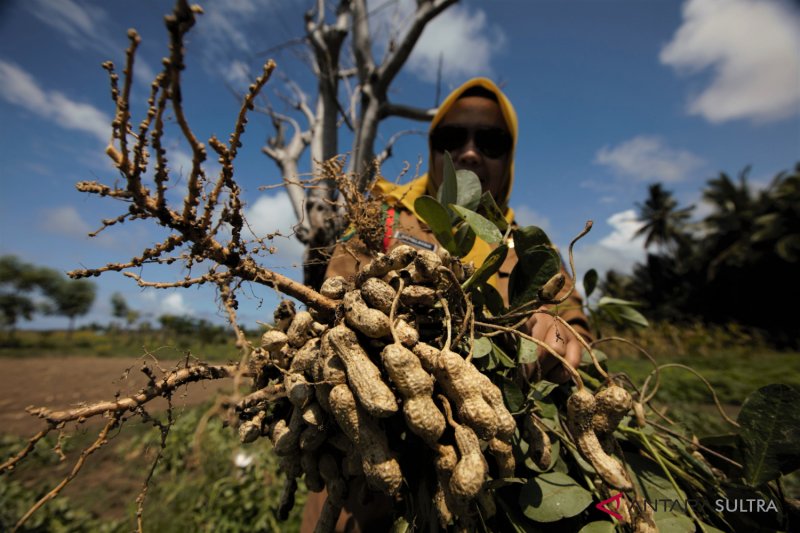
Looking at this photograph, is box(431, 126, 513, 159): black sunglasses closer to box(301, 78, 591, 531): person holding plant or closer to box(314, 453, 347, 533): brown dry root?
box(301, 78, 591, 531): person holding plant

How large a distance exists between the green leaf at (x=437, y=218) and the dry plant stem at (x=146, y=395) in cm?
54

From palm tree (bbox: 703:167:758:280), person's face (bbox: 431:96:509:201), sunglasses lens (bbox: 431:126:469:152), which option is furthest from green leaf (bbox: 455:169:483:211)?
palm tree (bbox: 703:167:758:280)

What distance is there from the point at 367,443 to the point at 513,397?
0.34m

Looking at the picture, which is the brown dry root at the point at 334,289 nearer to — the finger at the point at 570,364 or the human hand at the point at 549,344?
the human hand at the point at 549,344

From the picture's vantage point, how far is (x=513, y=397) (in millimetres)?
839

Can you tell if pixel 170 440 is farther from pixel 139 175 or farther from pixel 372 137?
pixel 139 175

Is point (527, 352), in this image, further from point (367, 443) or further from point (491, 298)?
point (367, 443)

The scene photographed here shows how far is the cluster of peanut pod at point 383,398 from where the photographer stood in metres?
0.70

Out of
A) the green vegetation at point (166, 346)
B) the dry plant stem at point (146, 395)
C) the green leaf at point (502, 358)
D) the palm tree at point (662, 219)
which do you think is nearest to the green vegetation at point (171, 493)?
the green vegetation at point (166, 346)

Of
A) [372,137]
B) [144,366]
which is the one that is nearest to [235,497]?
[144,366]

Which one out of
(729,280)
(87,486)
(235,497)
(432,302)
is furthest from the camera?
(729,280)

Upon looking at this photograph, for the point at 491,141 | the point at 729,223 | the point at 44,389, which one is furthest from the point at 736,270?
the point at 44,389

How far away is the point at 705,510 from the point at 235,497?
132 inches

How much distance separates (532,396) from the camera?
A: 0.85 meters
